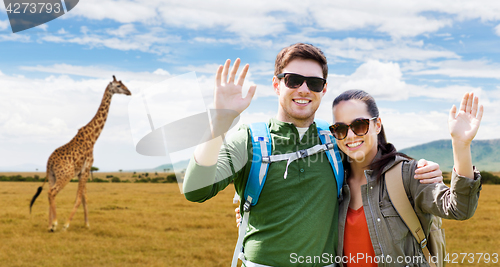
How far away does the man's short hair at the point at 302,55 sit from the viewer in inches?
131

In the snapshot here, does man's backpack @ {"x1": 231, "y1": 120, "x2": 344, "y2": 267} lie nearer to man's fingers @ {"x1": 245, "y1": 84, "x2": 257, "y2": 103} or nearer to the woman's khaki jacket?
the woman's khaki jacket

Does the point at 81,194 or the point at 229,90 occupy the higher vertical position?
the point at 229,90

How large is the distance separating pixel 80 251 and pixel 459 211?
11887 millimetres

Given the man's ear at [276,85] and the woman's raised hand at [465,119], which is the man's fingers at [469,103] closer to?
the woman's raised hand at [465,119]

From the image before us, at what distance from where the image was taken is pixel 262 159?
3141mm

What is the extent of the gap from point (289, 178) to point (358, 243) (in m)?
0.84

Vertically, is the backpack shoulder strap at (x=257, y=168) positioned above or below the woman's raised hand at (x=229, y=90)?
below

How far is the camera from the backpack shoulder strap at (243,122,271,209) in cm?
311

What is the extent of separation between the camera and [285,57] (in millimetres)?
3395

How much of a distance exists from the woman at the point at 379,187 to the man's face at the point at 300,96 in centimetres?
27

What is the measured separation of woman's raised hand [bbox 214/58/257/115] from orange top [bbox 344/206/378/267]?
1.53 m

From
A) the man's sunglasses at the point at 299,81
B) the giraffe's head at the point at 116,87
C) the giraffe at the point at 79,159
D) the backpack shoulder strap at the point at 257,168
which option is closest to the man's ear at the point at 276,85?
the man's sunglasses at the point at 299,81

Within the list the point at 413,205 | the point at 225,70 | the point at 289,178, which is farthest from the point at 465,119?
the point at 225,70

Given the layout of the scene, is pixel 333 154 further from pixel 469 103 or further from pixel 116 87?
pixel 116 87
